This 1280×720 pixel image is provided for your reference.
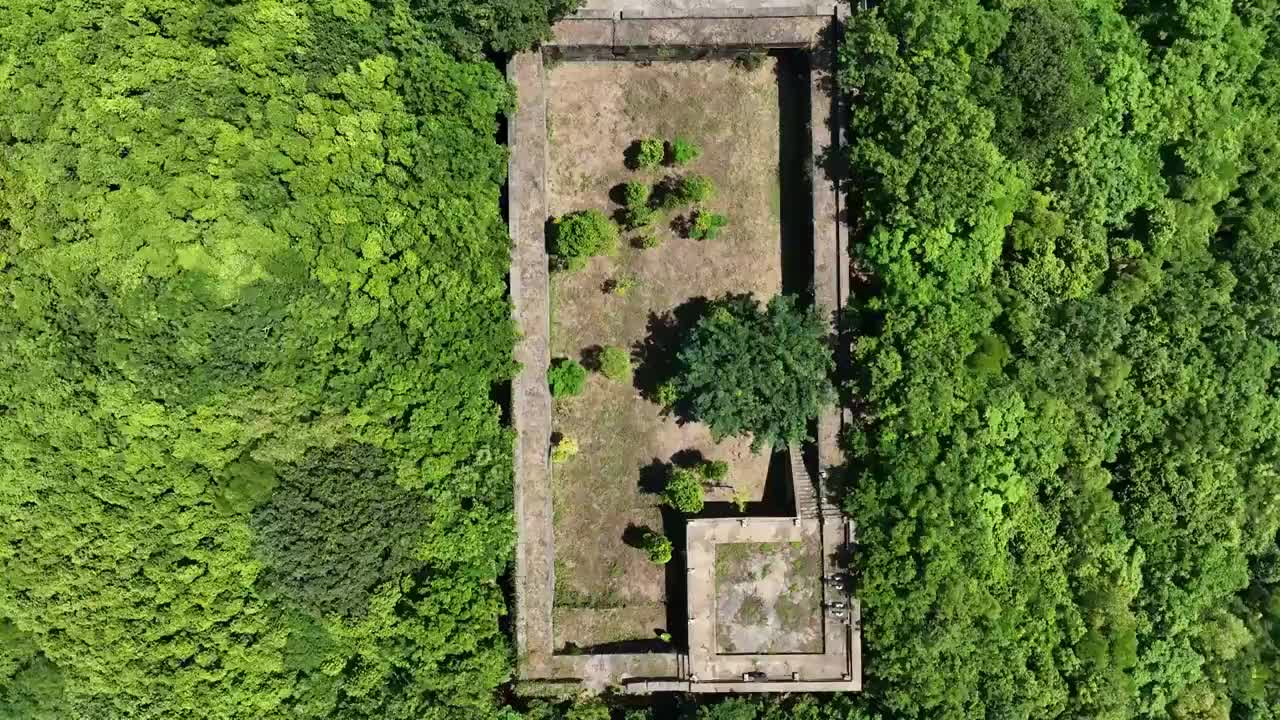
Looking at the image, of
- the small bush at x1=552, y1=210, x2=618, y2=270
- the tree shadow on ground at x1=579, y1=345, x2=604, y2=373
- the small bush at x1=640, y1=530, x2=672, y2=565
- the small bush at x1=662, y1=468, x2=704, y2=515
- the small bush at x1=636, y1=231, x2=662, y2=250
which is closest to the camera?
the small bush at x1=552, y1=210, x2=618, y2=270

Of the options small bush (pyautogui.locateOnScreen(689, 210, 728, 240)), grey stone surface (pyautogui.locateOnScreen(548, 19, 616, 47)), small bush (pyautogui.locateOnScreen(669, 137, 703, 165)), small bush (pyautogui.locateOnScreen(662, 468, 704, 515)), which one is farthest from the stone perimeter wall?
small bush (pyautogui.locateOnScreen(662, 468, 704, 515))

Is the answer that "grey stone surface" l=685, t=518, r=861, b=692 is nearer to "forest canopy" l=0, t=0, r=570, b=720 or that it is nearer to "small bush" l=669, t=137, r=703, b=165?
"forest canopy" l=0, t=0, r=570, b=720

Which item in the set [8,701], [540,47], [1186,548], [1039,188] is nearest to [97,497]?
[8,701]

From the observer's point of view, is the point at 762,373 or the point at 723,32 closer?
the point at 762,373

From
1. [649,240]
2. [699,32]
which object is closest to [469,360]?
[649,240]

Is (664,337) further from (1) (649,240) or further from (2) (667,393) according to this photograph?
(1) (649,240)

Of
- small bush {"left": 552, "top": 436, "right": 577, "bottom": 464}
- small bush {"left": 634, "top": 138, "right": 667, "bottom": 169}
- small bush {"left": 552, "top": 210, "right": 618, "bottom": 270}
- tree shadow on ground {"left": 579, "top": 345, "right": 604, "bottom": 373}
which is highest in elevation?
small bush {"left": 634, "top": 138, "right": 667, "bottom": 169}
